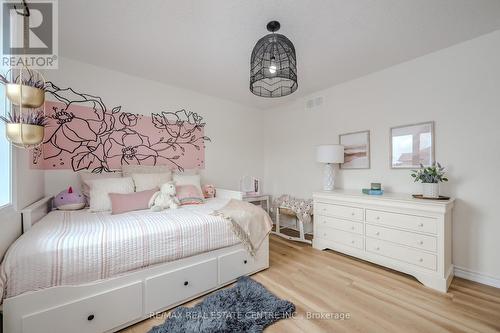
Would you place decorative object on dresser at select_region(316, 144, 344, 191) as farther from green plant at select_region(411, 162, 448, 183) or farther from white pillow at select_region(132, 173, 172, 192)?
white pillow at select_region(132, 173, 172, 192)

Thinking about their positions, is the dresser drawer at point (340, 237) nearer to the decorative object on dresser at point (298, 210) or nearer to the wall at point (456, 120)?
the decorative object on dresser at point (298, 210)

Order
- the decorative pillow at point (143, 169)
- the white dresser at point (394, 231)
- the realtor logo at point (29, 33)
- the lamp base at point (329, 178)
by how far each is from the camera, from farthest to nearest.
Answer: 1. the lamp base at point (329, 178)
2. the decorative pillow at point (143, 169)
3. the white dresser at point (394, 231)
4. the realtor logo at point (29, 33)

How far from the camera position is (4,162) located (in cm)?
138

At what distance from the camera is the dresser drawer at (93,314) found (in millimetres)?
1117

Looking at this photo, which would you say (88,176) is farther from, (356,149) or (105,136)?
(356,149)

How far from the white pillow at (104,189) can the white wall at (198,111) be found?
0.47m

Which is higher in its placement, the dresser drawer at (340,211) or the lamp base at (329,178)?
the lamp base at (329,178)

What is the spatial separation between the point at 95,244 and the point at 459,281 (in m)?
3.14

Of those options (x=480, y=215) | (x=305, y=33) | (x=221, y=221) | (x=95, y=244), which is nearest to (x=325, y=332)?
(x=221, y=221)

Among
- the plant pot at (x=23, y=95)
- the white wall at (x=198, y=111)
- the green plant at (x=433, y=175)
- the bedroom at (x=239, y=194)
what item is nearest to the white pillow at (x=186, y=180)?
the bedroom at (x=239, y=194)

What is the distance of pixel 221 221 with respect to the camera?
6.07 ft

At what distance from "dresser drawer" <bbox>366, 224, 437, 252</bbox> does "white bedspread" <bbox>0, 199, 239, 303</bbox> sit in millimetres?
1521

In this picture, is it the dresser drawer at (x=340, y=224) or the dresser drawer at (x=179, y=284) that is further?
the dresser drawer at (x=340, y=224)

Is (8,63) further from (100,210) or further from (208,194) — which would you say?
(208,194)
